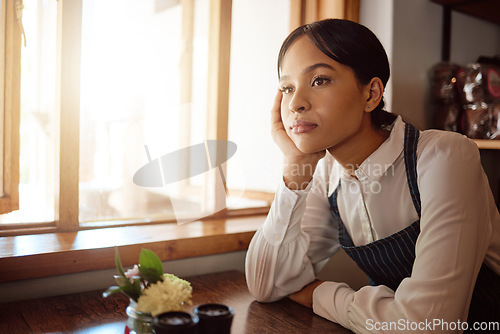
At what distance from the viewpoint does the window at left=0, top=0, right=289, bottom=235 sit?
1312 mm

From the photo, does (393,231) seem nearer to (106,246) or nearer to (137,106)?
(106,246)

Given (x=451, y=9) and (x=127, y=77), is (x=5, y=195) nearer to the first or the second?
(x=127, y=77)

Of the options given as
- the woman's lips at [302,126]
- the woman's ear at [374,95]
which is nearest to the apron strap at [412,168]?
the woman's ear at [374,95]

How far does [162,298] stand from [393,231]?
27.9 inches

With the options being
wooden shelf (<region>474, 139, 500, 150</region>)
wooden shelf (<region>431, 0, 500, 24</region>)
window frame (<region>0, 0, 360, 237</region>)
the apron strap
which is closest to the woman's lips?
the apron strap

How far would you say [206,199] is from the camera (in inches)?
68.4

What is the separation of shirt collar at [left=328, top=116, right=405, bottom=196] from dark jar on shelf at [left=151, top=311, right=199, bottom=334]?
66 centimetres

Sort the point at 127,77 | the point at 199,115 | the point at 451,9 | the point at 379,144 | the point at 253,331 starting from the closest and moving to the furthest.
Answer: the point at 253,331 → the point at 379,144 → the point at 127,77 → the point at 199,115 → the point at 451,9

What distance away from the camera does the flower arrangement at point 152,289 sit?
26.8 inches

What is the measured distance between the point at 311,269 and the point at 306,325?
0.24 m

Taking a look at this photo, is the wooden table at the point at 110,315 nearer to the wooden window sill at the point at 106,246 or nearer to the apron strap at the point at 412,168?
the wooden window sill at the point at 106,246

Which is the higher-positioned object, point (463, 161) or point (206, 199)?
point (463, 161)

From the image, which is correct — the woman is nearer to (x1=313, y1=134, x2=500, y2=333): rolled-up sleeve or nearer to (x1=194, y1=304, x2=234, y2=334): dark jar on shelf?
(x1=313, y1=134, x2=500, y2=333): rolled-up sleeve

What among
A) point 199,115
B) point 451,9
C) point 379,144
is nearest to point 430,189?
point 379,144
